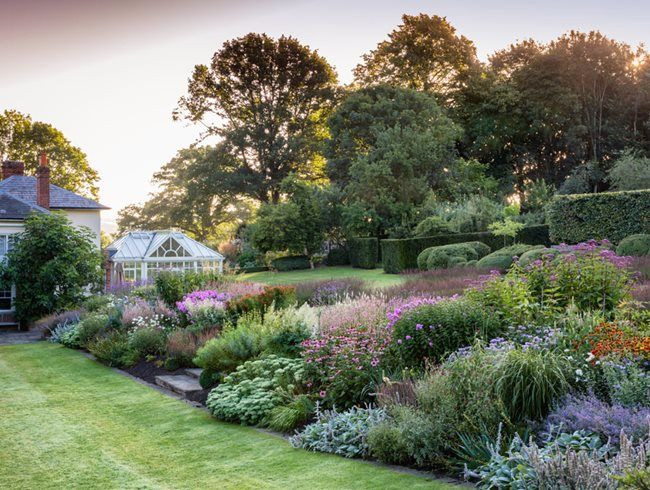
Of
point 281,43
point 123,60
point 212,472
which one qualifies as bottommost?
point 212,472

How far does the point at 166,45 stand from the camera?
12.1 metres

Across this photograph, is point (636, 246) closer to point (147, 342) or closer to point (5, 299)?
point (147, 342)

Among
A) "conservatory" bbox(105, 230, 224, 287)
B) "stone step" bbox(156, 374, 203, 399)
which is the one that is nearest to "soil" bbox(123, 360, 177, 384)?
"stone step" bbox(156, 374, 203, 399)

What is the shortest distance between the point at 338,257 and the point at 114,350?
65.0 feet

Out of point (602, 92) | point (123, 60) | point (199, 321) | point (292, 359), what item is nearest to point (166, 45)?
point (123, 60)

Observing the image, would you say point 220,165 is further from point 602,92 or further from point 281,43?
point 602,92

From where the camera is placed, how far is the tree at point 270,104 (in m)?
38.5

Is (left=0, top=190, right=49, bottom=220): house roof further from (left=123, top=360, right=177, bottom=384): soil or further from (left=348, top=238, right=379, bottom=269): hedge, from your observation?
(left=348, top=238, right=379, bottom=269): hedge

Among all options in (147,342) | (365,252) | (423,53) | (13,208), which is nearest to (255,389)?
(147,342)

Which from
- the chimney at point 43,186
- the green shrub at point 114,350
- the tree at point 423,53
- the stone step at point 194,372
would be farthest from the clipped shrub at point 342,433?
the tree at point 423,53

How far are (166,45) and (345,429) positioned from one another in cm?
865

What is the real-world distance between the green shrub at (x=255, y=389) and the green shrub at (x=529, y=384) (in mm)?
2642

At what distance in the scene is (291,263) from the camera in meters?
30.0

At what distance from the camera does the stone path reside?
15.8m
